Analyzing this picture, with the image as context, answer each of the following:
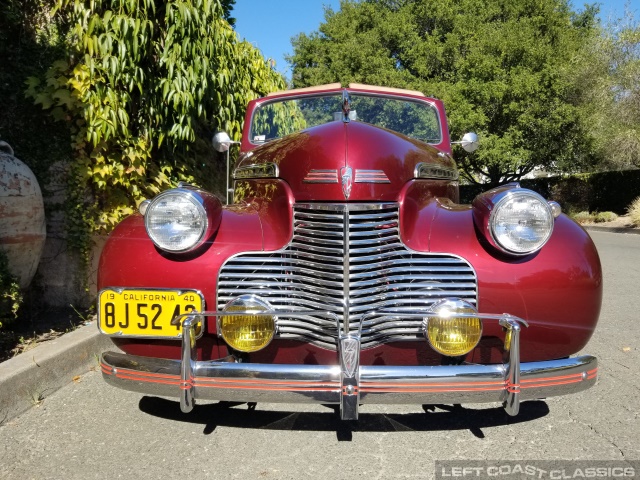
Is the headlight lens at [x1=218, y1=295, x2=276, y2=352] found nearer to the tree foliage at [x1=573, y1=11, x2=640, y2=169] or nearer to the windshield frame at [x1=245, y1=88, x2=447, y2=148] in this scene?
the windshield frame at [x1=245, y1=88, x2=447, y2=148]

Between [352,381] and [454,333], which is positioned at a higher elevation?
[454,333]

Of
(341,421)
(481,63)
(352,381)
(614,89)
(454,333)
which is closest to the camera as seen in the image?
(352,381)

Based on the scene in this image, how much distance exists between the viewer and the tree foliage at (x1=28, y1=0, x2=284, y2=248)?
4.11 m

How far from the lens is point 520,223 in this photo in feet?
7.79

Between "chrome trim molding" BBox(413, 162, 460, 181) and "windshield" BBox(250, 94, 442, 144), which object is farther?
"windshield" BBox(250, 94, 442, 144)

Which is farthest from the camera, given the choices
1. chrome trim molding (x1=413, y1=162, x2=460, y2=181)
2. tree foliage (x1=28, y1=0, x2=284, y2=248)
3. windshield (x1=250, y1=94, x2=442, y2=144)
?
tree foliage (x1=28, y1=0, x2=284, y2=248)

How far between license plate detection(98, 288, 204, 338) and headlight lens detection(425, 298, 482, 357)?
101cm

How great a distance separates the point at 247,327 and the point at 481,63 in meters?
20.8

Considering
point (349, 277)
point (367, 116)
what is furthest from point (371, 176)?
point (367, 116)

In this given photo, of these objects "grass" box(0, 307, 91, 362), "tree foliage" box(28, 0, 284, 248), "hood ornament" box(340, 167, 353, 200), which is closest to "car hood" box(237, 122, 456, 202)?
"hood ornament" box(340, 167, 353, 200)

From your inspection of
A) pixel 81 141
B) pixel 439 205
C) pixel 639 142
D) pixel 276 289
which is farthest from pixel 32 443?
pixel 639 142

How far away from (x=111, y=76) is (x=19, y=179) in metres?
1.02

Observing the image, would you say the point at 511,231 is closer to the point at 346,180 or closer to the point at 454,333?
the point at 454,333

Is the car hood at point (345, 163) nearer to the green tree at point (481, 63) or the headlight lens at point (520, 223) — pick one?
the headlight lens at point (520, 223)
